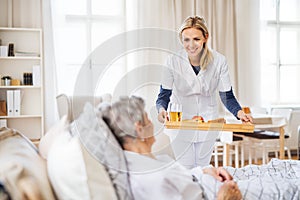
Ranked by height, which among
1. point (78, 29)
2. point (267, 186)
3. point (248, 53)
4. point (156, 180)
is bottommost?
point (267, 186)

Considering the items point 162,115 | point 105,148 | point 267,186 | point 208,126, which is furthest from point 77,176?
point 208,126

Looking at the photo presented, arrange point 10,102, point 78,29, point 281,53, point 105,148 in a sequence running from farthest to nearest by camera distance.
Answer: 1. point 281,53
2. point 78,29
3. point 10,102
4. point 105,148

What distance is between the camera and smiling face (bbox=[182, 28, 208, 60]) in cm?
229

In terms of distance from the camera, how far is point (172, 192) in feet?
4.46

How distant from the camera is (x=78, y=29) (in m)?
4.65

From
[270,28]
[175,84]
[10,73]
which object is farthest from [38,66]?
[270,28]

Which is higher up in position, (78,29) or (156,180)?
(78,29)

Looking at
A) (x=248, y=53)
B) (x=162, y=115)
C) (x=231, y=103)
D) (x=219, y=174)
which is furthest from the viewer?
(x=248, y=53)

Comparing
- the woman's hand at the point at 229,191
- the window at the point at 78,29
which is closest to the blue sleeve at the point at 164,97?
the woman's hand at the point at 229,191

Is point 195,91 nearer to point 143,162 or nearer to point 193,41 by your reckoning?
point 193,41

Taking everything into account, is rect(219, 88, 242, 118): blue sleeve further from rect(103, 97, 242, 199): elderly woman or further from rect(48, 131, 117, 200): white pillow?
rect(48, 131, 117, 200): white pillow

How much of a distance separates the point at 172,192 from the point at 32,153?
50cm

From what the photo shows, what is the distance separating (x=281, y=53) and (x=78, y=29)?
9.01 ft

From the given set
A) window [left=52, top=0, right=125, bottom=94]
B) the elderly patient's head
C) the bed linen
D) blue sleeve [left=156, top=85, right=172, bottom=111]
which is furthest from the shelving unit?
the elderly patient's head
